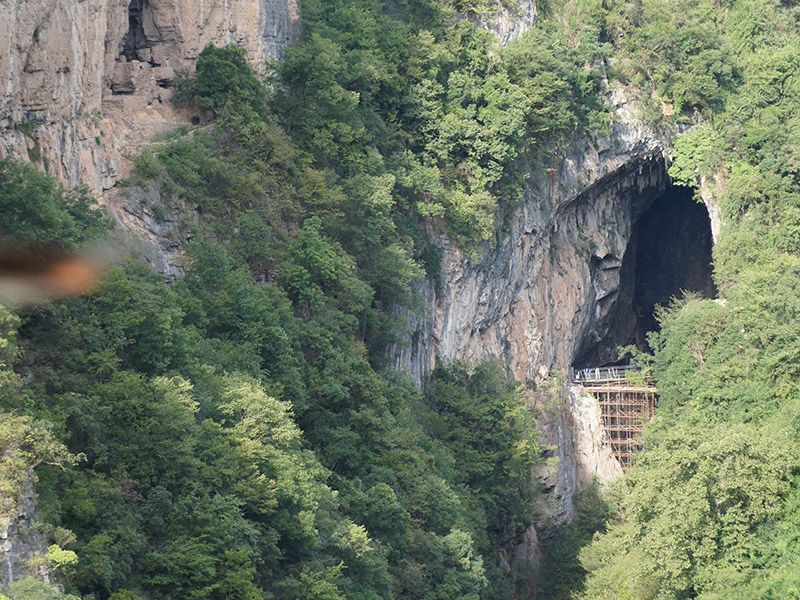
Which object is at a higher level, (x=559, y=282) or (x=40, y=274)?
(x=559, y=282)

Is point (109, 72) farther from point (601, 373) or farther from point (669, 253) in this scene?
point (669, 253)

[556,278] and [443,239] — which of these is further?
[556,278]

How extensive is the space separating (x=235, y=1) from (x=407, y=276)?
702 cm

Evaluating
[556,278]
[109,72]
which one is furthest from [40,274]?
[556,278]

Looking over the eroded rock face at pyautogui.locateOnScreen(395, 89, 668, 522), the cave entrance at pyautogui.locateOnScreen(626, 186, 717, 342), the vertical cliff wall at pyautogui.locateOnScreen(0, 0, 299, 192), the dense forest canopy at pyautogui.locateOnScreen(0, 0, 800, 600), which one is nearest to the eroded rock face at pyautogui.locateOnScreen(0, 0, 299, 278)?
the vertical cliff wall at pyautogui.locateOnScreen(0, 0, 299, 192)

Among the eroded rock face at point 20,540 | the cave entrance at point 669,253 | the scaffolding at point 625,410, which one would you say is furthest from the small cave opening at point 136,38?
the cave entrance at point 669,253

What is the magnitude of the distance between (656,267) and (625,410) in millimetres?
8225

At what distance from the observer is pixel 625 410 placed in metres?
49.0

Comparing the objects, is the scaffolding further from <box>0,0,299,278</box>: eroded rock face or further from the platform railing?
<box>0,0,299,278</box>: eroded rock face

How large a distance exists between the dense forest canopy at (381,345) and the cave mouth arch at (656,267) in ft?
12.9

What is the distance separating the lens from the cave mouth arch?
2144 inches

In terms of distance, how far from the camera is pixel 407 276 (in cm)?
4009

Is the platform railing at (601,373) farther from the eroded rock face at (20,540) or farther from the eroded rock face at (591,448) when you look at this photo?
the eroded rock face at (20,540)

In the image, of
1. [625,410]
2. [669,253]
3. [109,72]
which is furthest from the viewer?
[669,253]
